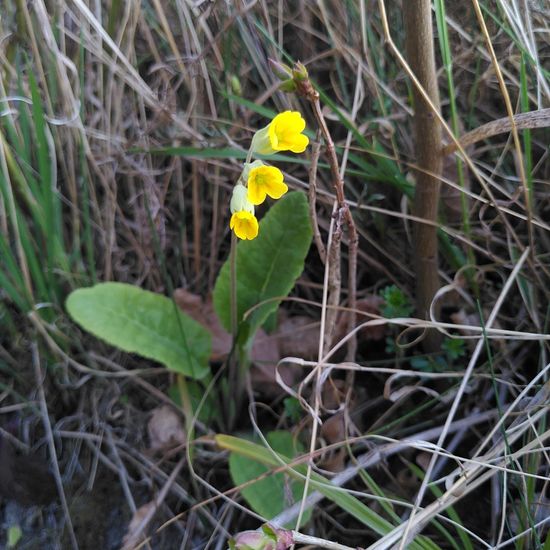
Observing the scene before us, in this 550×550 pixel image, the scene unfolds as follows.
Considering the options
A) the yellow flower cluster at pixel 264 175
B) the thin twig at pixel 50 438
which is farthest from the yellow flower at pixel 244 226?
the thin twig at pixel 50 438

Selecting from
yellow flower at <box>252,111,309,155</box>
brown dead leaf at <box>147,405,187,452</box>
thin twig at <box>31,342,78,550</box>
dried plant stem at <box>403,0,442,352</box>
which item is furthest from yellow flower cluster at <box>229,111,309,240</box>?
thin twig at <box>31,342,78,550</box>

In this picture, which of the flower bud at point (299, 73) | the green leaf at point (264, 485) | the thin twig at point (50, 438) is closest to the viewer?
the flower bud at point (299, 73)

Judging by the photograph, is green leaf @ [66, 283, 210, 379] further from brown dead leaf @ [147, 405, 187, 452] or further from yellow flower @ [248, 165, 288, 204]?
yellow flower @ [248, 165, 288, 204]

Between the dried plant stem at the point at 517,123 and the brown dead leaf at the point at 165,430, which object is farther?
the brown dead leaf at the point at 165,430

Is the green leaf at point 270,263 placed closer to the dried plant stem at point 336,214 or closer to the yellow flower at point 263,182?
the dried plant stem at point 336,214

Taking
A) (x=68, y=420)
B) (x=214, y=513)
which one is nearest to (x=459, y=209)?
(x=214, y=513)

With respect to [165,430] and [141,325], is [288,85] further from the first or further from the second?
[165,430]

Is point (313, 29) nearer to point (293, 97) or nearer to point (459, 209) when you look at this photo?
point (293, 97)
